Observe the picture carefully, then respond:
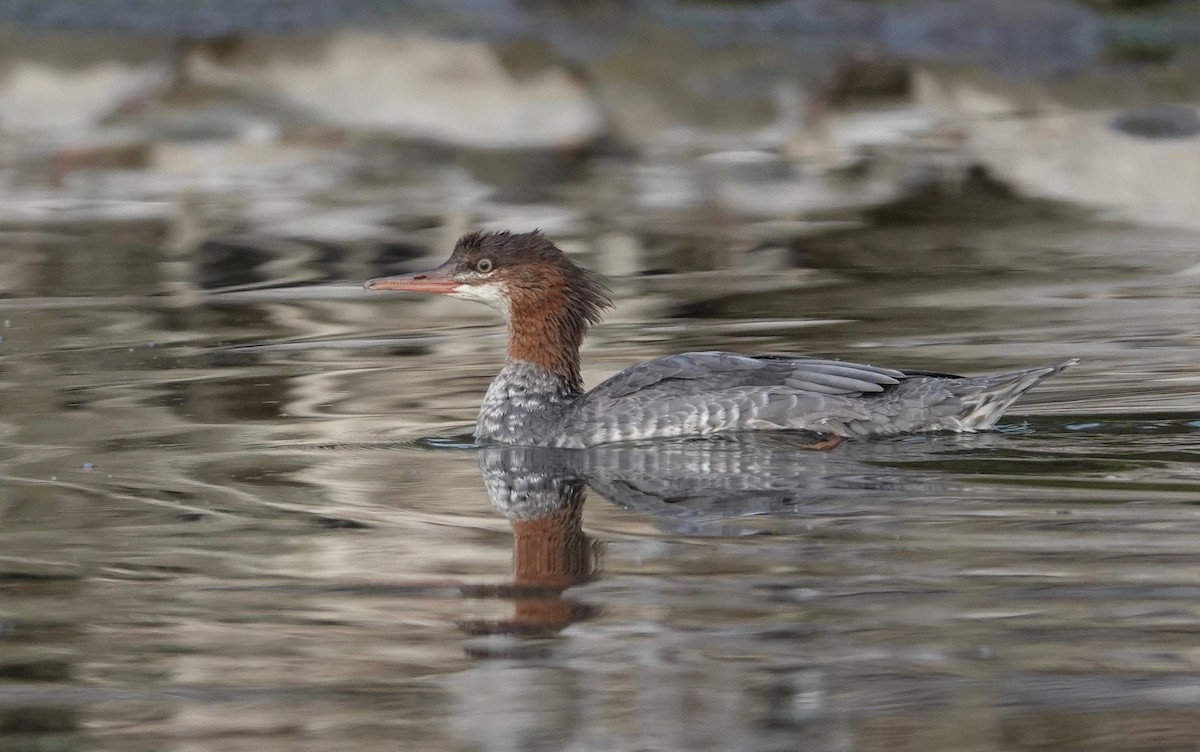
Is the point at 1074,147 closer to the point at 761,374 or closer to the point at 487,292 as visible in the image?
the point at 487,292

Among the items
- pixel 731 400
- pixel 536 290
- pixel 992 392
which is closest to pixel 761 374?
pixel 731 400

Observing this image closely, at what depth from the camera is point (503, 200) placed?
14.5 m

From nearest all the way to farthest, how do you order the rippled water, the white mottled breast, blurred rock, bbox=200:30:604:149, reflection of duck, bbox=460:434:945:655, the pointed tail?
the rippled water → reflection of duck, bbox=460:434:945:655 → the pointed tail → the white mottled breast → blurred rock, bbox=200:30:604:149

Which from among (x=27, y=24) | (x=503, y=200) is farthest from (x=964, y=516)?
(x=27, y=24)

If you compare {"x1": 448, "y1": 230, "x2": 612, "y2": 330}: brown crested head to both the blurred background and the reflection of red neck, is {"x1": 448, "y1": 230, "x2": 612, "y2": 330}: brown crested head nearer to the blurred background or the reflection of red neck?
the blurred background

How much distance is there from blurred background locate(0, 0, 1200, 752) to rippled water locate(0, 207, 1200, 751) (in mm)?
18

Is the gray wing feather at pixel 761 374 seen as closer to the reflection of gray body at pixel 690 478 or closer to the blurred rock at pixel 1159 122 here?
the reflection of gray body at pixel 690 478

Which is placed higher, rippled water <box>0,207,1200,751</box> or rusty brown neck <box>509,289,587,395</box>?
rusty brown neck <box>509,289,587,395</box>

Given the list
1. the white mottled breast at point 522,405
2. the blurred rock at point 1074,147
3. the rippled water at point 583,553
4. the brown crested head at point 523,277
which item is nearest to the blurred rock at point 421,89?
the blurred rock at point 1074,147

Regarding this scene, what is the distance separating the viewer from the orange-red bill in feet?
25.8

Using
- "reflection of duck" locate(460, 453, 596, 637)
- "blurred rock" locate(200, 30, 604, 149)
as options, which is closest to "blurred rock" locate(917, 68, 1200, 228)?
"blurred rock" locate(200, 30, 604, 149)

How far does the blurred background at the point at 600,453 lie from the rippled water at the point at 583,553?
0.7 inches

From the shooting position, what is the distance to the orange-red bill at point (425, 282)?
7867 mm

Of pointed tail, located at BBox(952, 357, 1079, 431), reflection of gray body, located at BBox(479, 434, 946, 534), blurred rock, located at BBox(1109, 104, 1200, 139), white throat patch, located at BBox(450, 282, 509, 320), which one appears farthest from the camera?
blurred rock, located at BBox(1109, 104, 1200, 139)
